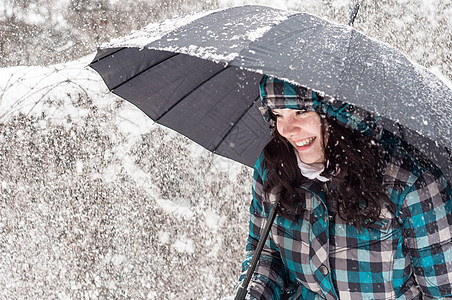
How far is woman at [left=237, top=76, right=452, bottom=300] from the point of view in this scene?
1306 millimetres

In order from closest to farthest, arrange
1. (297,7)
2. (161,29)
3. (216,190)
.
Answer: (161,29) → (216,190) → (297,7)

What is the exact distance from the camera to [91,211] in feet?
10.6

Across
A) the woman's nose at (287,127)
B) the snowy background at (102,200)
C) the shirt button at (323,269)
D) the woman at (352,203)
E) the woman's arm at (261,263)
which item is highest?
the woman's nose at (287,127)

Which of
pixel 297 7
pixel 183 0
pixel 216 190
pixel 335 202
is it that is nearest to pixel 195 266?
pixel 216 190

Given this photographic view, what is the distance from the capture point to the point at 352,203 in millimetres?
1411

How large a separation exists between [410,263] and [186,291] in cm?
233

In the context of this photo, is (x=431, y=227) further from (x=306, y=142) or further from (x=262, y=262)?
(x=262, y=262)

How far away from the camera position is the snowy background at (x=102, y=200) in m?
3.16

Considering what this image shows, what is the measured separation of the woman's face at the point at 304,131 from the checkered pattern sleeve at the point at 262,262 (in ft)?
1.05

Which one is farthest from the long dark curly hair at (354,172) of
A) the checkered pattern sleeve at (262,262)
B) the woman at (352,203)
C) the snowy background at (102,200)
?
the snowy background at (102,200)

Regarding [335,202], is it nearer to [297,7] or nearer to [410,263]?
[410,263]

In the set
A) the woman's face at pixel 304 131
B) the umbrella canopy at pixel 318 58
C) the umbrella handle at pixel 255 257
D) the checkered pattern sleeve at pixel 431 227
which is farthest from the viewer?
the umbrella handle at pixel 255 257

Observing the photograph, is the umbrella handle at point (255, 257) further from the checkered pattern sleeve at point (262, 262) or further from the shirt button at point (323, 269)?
the shirt button at point (323, 269)

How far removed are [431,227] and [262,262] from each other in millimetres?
752
